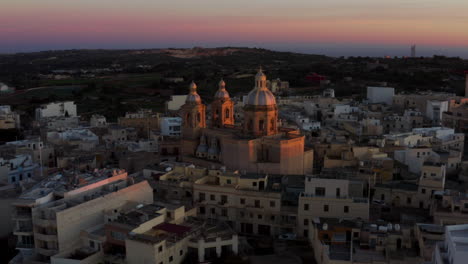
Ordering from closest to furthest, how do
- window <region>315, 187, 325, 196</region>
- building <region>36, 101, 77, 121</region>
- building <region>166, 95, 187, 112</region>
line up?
1. window <region>315, 187, 325, 196</region>
2. building <region>36, 101, 77, 121</region>
3. building <region>166, 95, 187, 112</region>

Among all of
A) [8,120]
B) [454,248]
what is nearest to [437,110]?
[454,248]

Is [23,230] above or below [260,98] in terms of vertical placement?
below

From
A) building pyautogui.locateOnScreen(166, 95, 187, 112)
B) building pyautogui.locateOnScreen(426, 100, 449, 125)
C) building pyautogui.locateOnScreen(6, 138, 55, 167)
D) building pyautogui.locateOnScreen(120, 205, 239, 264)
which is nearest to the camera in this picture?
building pyautogui.locateOnScreen(120, 205, 239, 264)

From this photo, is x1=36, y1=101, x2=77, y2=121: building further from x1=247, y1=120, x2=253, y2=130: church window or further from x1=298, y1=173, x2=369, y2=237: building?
x1=298, y1=173, x2=369, y2=237: building

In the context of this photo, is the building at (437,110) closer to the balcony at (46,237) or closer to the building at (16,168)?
the building at (16,168)

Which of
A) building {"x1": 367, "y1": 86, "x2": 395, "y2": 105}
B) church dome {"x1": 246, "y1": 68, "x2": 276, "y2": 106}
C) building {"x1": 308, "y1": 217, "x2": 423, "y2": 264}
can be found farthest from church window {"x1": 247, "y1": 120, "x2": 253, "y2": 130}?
building {"x1": 367, "y1": 86, "x2": 395, "y2": 105}

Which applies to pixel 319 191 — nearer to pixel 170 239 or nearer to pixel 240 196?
pixel 240 196

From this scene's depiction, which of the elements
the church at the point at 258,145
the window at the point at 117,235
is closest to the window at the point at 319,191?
the church at the point at 258,145
